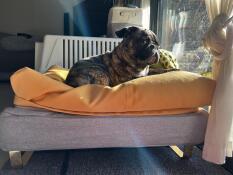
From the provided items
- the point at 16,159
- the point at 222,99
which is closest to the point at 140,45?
the point at 222,99

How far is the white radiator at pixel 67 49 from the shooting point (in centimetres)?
257

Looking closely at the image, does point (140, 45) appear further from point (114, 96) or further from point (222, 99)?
point (222, 99)

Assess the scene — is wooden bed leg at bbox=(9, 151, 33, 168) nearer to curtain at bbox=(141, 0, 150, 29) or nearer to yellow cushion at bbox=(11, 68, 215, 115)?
yellow cushion at bbox=(11, 68, 215, 115)

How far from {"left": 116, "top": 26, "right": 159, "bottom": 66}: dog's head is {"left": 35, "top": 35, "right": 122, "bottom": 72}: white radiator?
75 centimetres

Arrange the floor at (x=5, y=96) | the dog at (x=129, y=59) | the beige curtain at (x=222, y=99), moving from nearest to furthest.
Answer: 1. the beige curtain at (x=222, y=99)
2. the dog at (x=129, y=59)
3. the floor at (x=5, y=96)

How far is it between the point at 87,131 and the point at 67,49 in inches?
54.9

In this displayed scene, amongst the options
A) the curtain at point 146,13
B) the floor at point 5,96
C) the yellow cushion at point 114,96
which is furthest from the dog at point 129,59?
the floor at point 5,96

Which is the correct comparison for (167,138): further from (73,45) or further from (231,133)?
(73,45)

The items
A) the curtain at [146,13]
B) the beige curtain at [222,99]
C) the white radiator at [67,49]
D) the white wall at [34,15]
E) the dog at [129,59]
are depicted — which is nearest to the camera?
the beige curtain at [222,99]

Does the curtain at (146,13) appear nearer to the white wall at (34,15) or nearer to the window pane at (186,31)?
the window pane at (186,31)

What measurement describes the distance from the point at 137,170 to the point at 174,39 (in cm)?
167

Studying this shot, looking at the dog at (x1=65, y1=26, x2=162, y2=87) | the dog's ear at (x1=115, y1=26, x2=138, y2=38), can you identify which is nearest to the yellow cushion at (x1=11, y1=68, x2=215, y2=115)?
the dog at (x1=65, y1=26, x2=162, y2=87)

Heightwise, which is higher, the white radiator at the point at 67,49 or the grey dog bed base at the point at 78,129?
the white radiator at the point at 67,49

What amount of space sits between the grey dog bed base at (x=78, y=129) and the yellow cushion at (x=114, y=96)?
4 cm
